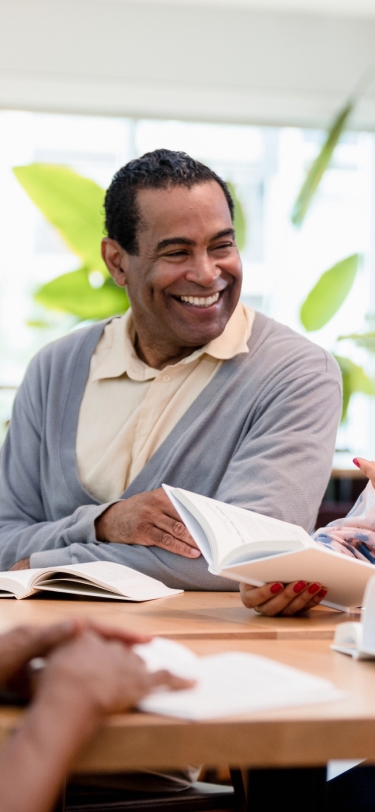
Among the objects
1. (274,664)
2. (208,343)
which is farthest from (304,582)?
(208,343)

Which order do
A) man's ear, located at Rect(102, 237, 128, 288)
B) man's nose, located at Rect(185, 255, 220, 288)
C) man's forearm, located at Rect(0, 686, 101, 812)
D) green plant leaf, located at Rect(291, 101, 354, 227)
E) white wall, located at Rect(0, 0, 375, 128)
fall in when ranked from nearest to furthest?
man's forearm, located at Rect(0, 686, 101, 812) < man's nose, located at Rect(185, 255, 220, 288) < man's ear, located at Rect(102, 237, 128, 288) < green plant leaf, located at Rect(291, 101, 354, 227) < white wall, located at Rect(0, 0, 375, 128)

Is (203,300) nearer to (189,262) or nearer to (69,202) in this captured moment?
(189,262)

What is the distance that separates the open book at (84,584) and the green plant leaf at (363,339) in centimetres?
246

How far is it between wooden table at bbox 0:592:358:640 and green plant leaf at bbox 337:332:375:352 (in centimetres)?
247

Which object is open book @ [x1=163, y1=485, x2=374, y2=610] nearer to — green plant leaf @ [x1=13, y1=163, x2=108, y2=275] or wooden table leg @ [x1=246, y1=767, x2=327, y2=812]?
wooden table leg @ [x1=246, y1=767, x2=327, y2=812]

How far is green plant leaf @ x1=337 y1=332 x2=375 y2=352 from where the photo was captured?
3.61 meters

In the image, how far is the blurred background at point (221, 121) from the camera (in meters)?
4.15

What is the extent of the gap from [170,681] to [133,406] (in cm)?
120

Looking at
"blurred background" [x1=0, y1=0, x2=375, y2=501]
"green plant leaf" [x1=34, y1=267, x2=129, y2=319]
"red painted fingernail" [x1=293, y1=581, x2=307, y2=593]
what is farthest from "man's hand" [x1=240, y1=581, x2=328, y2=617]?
"blurred background" [x1=0, y1=0, x2=375, y2=501]

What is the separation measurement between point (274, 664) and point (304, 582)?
1.24 ft

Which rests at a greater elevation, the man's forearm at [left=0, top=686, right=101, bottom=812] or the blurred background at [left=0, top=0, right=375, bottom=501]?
the blurred background at [left=0, top=0, right=375, bottom=501]

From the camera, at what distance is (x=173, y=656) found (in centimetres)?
70

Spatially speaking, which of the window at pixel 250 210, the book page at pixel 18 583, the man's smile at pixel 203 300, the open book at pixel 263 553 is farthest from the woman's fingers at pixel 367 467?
the window at pixel 250 210

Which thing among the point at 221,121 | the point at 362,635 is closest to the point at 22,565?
the point at 362,635
